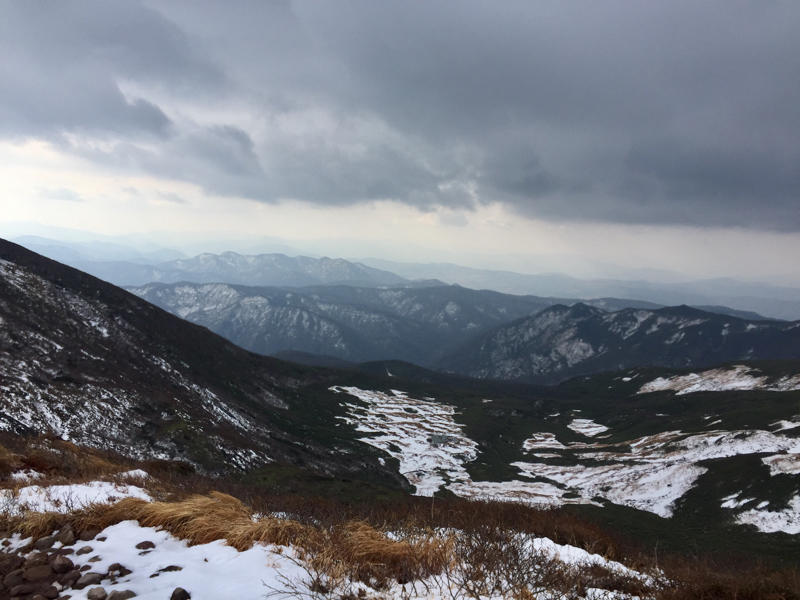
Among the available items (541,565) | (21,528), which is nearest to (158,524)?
(21,528)

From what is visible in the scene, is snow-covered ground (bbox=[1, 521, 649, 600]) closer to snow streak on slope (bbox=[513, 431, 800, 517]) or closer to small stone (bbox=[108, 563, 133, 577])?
small stone (bbox=[108, 563, 133, 577])

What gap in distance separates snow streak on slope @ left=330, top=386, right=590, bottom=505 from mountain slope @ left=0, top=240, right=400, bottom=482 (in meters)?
12.8

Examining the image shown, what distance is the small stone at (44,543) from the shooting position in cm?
651

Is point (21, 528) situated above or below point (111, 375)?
above

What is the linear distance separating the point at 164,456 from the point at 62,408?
518 inches

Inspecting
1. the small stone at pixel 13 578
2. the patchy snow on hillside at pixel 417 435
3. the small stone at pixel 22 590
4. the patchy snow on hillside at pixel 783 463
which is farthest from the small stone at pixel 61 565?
the patchy snow on hillside at pixel 783 463

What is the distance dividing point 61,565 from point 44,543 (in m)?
1.52

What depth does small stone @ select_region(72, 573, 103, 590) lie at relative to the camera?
5367 mm

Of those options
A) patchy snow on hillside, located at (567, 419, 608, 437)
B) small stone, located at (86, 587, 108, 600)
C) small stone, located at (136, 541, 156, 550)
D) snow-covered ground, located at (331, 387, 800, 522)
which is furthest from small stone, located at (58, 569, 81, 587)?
patchy snow on hillside, located at (567, 419, 608, 437)

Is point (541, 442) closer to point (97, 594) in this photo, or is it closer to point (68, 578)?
point (68, 578)

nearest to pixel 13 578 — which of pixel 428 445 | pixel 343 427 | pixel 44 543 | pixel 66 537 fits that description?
pixel 44 543

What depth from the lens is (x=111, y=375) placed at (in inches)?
2522

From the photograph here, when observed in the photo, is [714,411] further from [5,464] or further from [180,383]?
[5,464]

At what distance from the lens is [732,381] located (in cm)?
17475
